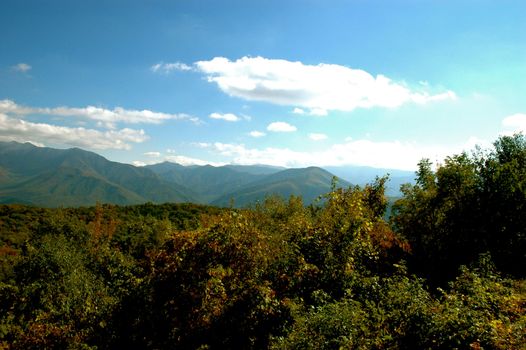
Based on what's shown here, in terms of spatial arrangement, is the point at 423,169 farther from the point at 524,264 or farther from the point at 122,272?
the point at 122,272

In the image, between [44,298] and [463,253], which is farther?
[463,253]

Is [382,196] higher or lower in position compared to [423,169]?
lower

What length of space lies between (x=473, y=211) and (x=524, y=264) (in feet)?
18.3

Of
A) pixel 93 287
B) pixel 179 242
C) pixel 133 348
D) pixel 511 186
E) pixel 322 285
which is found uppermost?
pixel 511 186

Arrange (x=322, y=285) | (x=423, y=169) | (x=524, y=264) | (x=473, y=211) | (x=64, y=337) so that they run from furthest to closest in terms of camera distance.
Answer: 1. (x=423, y=169)
2. (x=473, y=211)
3. (x=524, y=264)
4. (x=322, y=285)
5. (x=64, y=337)

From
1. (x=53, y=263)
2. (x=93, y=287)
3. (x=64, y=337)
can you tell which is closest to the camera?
(x=64, y=337)

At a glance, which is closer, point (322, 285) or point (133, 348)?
point (133, 348)

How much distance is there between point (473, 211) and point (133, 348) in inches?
1185

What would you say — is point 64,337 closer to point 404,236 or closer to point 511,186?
point 404,236

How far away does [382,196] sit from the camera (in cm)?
3244

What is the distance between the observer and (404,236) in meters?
32.8

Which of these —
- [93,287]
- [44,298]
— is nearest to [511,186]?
[93,287]

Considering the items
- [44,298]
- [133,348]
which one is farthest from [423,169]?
[44,298]

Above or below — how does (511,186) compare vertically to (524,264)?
above
